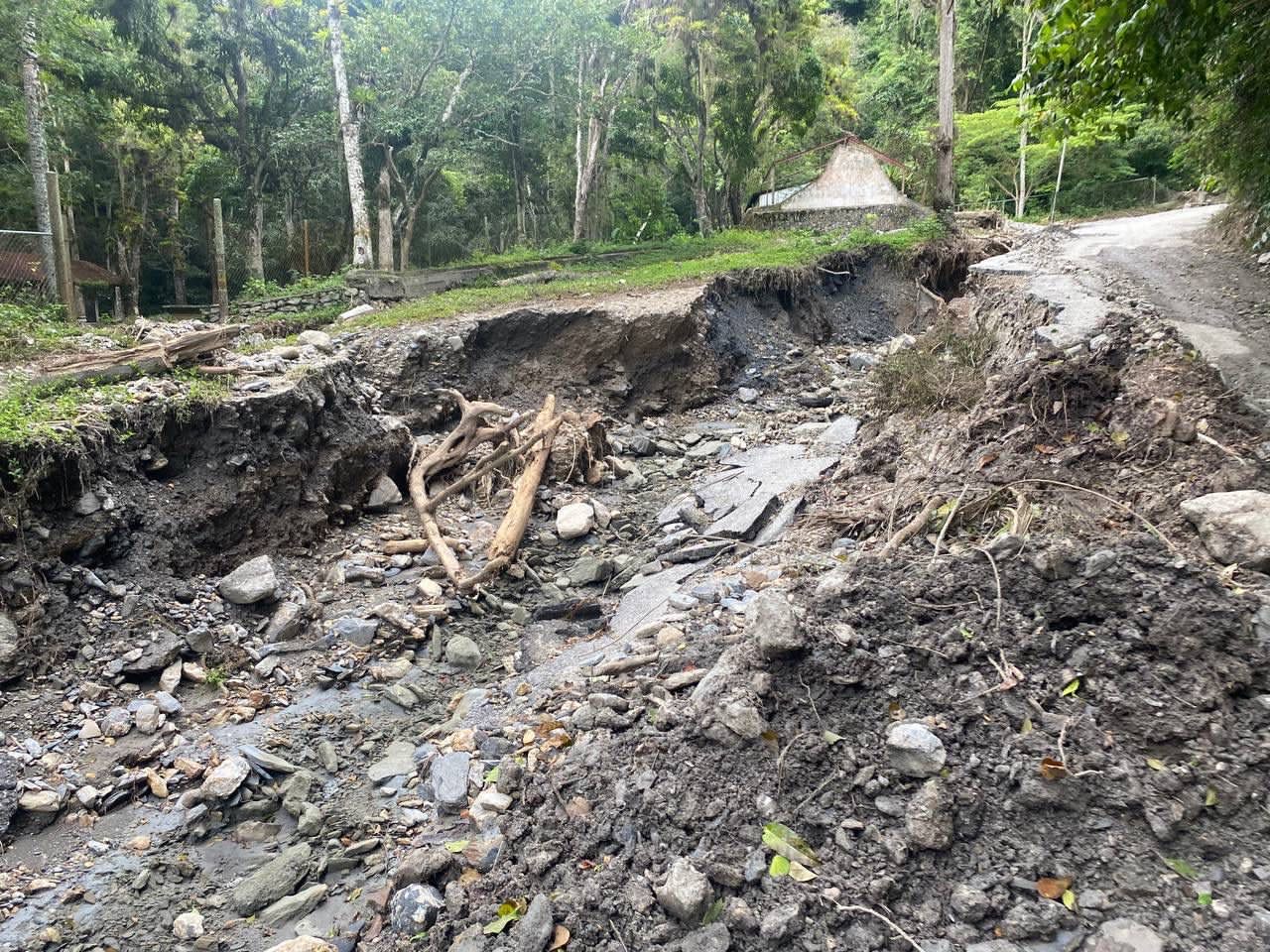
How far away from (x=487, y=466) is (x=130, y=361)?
3295 mm

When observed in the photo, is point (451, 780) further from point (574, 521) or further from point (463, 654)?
point (574, 521)

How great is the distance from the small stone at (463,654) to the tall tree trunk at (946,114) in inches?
627

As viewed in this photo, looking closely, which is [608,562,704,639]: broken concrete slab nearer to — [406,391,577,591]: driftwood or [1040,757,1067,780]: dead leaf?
[406,391,577,591]: driftwood

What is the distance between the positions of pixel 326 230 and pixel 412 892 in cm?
2196

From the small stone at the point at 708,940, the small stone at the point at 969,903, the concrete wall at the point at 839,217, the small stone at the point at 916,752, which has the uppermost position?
the concrete wall at the point at 839,217

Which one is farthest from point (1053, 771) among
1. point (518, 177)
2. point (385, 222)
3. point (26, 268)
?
point (518, 177)

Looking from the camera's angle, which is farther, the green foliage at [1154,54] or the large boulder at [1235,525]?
the green foliage at [1154,54]

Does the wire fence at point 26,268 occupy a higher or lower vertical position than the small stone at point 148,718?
higher

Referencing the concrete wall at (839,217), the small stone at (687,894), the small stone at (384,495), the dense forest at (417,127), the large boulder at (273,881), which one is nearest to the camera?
the small stone at (687,894)

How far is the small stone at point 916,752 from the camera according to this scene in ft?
8.69

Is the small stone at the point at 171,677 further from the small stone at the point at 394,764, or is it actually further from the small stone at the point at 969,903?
the small stone at the point at 969,903

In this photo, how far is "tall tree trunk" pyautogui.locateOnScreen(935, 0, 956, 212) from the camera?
17056 millimetres

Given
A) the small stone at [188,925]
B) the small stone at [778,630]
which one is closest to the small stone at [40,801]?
the small stone at [188,925]

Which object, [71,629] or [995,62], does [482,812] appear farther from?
[995,62]
